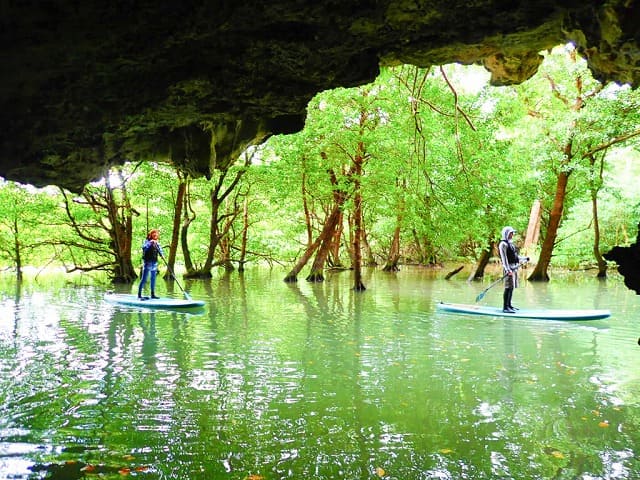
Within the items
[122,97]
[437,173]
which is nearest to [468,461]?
[122,97]

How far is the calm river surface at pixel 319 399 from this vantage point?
13.0ft

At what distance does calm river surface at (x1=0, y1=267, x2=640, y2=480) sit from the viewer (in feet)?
13.0

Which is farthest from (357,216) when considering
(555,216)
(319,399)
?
(319,399)

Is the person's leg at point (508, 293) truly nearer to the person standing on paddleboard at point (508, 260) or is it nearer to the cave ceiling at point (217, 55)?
the person standing on paddleboard at point (508, 260)

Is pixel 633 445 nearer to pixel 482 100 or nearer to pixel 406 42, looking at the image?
pixel 406 42

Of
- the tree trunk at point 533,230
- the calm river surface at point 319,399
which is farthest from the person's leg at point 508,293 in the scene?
→ the tree trunk at point 533,230

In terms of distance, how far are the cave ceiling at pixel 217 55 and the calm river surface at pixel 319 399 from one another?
2.84 metres

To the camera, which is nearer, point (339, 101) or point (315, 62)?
point (315, 62)

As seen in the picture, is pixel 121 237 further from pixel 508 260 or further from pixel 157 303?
pixel 508 260

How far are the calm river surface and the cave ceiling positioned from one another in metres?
2.84

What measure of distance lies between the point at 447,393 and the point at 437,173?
13.2m

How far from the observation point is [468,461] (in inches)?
157

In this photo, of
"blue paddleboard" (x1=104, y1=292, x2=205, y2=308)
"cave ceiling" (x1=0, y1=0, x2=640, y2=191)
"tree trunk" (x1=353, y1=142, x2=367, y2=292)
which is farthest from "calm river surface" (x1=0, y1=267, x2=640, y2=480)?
"tree trunk" (x1=353, y1=142, x2=367, y2=292)

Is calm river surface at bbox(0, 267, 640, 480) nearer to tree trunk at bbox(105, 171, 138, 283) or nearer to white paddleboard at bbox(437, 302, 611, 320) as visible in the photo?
white paddleboard at bbox(437, 302, 611, 320)
